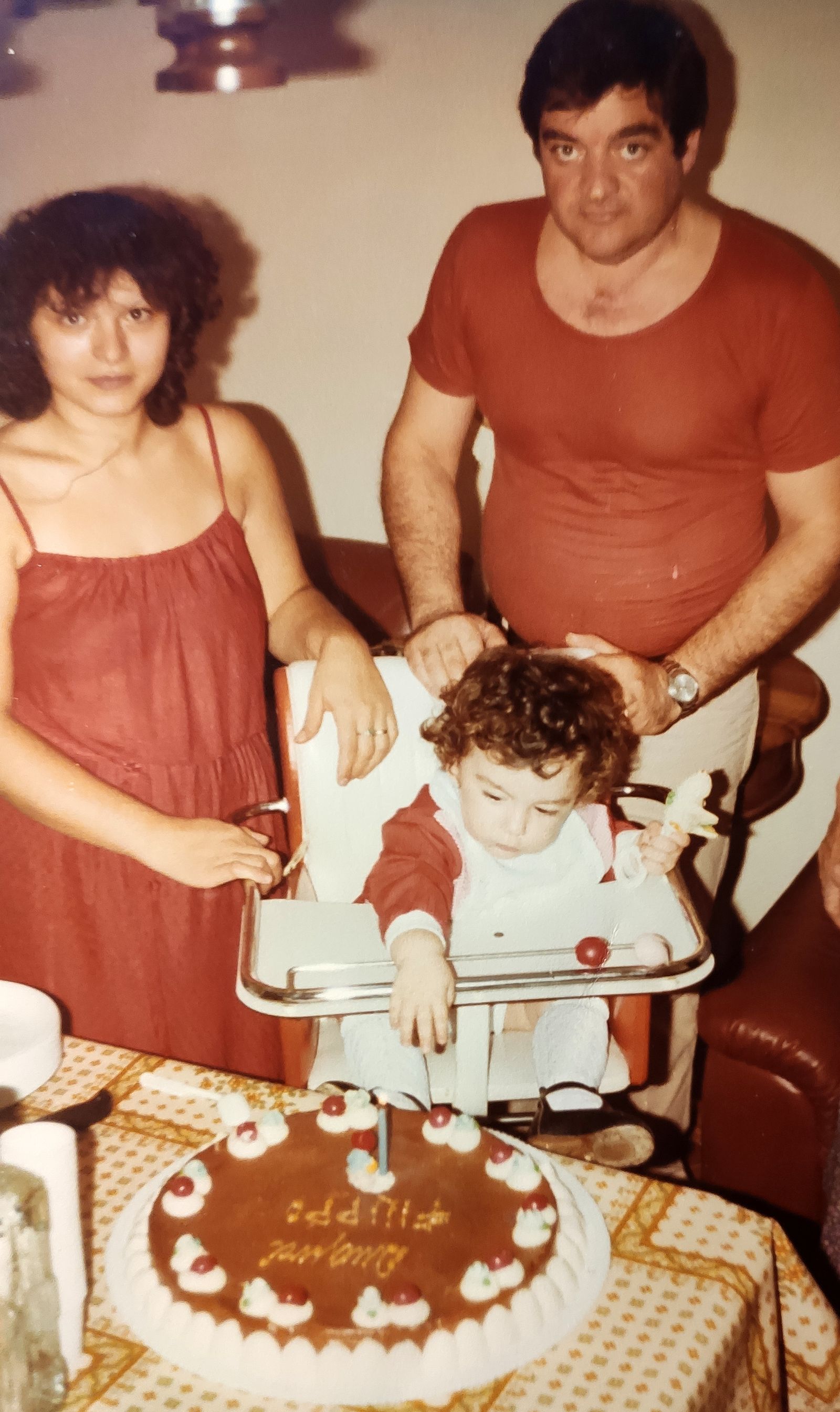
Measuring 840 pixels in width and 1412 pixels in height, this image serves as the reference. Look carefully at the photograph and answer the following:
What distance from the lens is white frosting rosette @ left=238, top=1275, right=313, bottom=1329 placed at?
3.25 feet

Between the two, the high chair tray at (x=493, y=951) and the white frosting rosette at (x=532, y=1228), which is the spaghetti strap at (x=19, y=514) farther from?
the white frosting rosette at (x=532, y=1228)

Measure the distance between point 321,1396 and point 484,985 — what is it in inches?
19.1

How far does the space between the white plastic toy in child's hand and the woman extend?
47 cm

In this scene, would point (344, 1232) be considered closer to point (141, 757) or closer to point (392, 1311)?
point (392, 1311)

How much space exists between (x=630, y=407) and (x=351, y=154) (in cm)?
65

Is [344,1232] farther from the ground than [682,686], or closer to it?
closer to it

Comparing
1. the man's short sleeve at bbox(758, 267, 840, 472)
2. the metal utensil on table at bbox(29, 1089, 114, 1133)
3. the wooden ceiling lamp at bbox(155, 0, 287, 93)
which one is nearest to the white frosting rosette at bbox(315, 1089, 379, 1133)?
the metal utensil on table at bbox(29, 1089, 114, 1133)

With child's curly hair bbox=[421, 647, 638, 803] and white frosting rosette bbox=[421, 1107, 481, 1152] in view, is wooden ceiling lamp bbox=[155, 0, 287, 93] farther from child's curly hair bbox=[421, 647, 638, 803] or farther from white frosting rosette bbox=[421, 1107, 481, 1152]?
white frosting rosette bbox=[421, 1107, 481, 1152]

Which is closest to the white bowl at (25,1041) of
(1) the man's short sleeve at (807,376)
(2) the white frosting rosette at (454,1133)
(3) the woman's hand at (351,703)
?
(2) the white frosting rosette at (454,1133)

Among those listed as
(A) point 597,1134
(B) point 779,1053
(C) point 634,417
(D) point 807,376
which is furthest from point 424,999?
(D) point 807,376

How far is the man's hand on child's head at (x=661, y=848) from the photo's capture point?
1.62m

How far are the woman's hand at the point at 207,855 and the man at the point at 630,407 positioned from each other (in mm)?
382

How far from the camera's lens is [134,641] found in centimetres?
166

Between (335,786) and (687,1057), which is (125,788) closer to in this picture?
(335,786)
